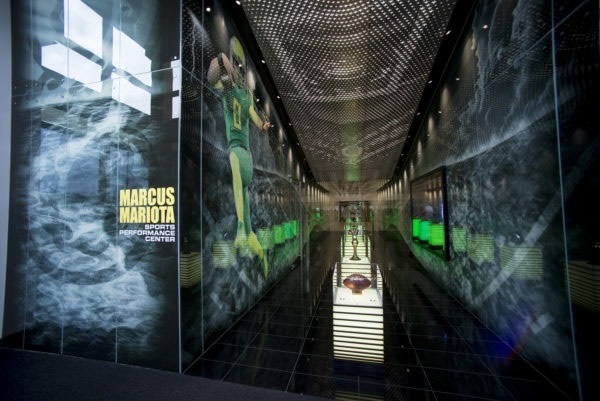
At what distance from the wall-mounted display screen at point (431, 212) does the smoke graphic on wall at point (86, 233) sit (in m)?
4.49

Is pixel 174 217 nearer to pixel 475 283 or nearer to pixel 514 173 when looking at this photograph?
pixel 514 173

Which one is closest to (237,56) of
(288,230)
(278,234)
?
(278,234)

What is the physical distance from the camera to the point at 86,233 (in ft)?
8.19

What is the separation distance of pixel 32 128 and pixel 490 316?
5763mm

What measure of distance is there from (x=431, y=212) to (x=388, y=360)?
379 cm

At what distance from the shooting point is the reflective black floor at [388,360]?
1950 millimetres

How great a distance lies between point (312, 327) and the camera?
3.07 metres

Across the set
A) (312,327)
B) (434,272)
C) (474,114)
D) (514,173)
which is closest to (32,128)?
(312,327)

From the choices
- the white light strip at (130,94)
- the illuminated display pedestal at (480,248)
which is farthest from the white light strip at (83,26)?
the illuminated display pedestal at (480,248)

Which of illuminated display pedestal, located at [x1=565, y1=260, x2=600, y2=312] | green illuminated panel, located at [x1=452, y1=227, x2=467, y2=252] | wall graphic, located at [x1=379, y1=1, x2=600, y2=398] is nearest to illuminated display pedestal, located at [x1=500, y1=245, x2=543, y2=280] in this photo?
wall graphic, located at [x1=379, y1=1, x2=600, y2=398]

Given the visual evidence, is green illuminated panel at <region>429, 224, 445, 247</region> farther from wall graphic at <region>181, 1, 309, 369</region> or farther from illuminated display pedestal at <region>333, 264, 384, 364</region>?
wall graphic at <region>181, 1, 309, 369</region>

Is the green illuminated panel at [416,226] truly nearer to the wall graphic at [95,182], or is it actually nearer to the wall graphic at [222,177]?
the wall graphic at [222,177]

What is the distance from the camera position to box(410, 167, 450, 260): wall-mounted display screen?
4391 millimetres

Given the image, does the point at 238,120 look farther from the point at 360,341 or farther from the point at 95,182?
the point at 360,341
